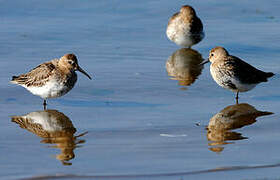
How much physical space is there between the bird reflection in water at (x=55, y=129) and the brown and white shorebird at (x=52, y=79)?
36 centimetres

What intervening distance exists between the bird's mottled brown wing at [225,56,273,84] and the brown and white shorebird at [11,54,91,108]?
2848 mm

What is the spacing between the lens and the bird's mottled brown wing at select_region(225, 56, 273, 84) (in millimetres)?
11035

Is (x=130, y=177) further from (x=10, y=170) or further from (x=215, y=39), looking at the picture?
(x=215, y=39)

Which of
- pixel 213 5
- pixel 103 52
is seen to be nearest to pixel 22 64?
pixel 103 52

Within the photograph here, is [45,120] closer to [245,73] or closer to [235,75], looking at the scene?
[235,75]

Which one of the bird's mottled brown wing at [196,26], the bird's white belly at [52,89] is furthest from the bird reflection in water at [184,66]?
the bird's white belly at [52,89]

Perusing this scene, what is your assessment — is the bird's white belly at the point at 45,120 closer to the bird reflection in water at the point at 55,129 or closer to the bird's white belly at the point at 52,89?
the bird reflection in water at the point at 55,129

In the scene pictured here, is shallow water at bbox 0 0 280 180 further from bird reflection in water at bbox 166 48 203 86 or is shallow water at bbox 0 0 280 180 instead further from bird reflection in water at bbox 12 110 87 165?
bird reflection in water at bbox 166 48 203 86

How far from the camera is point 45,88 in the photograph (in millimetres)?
10414

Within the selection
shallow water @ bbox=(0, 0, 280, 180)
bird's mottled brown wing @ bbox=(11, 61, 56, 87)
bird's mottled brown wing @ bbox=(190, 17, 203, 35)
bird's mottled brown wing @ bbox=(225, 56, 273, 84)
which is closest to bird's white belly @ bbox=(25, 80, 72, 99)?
bird's mottled brown wing @ bbox=(11, 61, 56, 87)

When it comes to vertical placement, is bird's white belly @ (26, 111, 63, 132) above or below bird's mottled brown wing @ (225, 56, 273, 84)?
below

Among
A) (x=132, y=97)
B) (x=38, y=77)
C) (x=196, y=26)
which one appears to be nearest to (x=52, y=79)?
(x=38, y=77)

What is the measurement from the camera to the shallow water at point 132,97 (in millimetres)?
7827

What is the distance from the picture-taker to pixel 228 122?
32.0 ft
